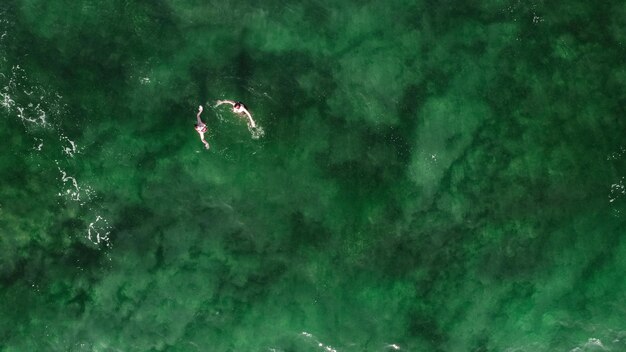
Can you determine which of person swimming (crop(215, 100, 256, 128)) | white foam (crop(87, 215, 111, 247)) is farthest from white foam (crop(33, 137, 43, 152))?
person swimming (crop(215, 100, 256, 128))

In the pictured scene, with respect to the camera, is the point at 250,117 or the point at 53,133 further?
the point at 53,133

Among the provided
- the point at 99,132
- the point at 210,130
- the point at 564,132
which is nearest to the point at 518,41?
the point at 564,132

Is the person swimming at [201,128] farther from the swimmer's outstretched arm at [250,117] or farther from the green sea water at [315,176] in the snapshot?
the swimmer's outstretched arm at [250,117]

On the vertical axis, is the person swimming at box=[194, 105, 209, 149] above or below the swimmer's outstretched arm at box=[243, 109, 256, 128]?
below

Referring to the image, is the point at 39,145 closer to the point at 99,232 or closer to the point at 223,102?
the point at 99,232

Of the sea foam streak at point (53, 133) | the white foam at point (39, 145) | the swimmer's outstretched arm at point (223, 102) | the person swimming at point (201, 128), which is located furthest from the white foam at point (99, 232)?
the swimmer's outstretched arm at point (223, 102)

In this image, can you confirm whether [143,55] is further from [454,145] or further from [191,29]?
[454,145]

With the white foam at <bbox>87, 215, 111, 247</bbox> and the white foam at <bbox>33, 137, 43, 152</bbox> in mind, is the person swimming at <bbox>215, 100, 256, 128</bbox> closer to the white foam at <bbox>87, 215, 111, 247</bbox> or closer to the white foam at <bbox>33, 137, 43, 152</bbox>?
the white foam at <bbox>87, 215, 111, 247</bbox>

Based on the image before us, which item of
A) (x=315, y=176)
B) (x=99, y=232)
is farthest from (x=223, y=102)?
(x=99, y=232)
